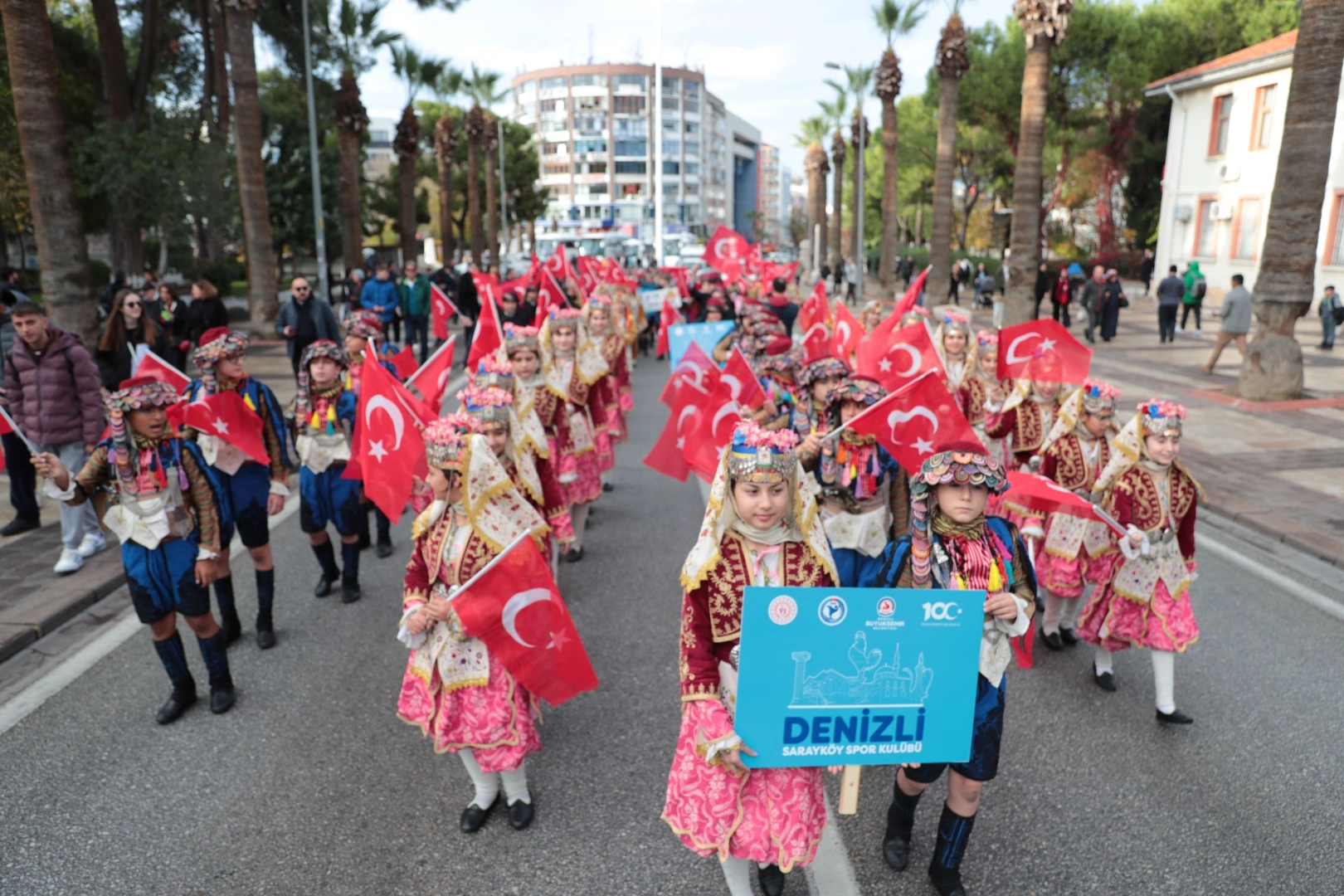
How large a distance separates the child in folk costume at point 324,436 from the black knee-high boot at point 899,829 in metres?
4.25

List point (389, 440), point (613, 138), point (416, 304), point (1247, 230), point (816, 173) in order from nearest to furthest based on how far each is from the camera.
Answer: point (389, 440), point (416, 304), point (1247, 230), point (816, 173), point (613, 138)

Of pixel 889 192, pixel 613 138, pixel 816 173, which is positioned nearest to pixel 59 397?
pixel 889 192

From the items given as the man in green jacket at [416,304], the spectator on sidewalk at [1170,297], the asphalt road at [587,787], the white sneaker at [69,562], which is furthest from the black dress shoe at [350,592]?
the spectator on sidewalk at [1170,297]

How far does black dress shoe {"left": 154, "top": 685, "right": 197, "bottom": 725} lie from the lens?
5.05 meters

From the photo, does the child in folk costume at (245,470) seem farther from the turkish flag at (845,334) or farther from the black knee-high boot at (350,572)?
the turkish flag at (845,334)

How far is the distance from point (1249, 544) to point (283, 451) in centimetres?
772

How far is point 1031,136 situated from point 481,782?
18.1 m

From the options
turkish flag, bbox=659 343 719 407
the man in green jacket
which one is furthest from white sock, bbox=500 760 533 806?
the man in green jacket

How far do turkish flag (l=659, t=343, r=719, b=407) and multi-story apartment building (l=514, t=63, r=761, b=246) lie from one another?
4623 inches

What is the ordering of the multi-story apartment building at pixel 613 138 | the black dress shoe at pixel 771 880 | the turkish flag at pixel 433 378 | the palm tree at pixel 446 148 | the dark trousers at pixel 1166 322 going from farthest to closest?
the multi-story apartment building at pixel 613 138
the palm tree at pixel 446 148
the dark trousers at pixel 1166 322
the turkish flag at pixel 433 378
the black dress shoe at pixel 771 880

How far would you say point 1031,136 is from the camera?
731 inches

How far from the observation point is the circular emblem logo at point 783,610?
9.21 ft

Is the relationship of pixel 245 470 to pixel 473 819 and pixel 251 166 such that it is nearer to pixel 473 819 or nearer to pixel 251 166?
pixel 473 819

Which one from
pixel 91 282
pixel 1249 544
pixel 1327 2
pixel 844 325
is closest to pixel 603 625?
pixel 844 325
